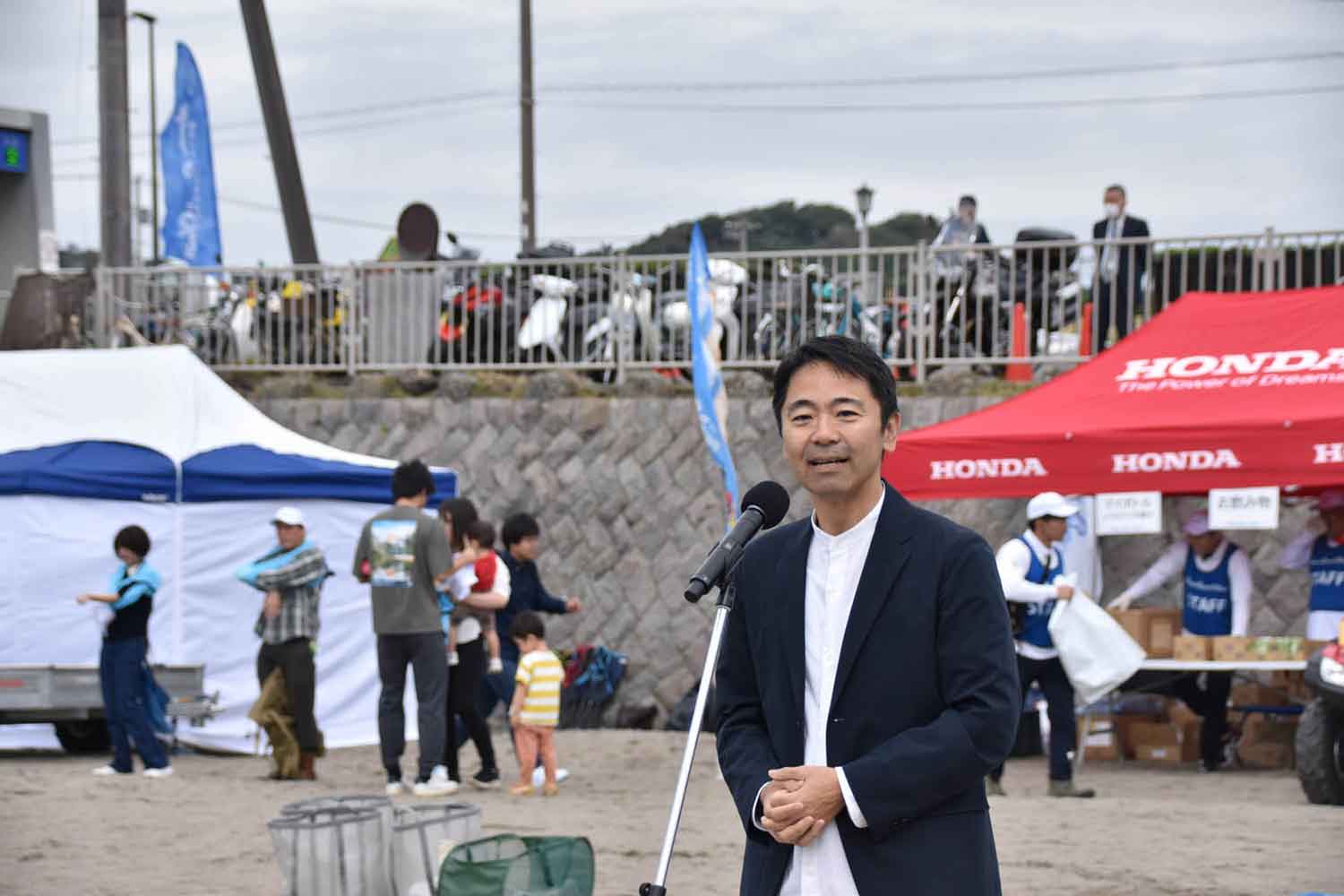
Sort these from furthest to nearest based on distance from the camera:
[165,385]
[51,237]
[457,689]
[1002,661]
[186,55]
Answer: [186,55] < [51,237] < [165,385] < [457,689] < [1002,661]

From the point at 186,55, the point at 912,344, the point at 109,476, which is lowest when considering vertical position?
the point at 109,476

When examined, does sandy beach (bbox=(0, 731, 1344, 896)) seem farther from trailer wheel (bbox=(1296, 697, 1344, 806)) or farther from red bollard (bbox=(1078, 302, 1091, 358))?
red bollard (bbox=(1078, 302, 1091, 358))

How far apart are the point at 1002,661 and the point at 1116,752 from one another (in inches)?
395

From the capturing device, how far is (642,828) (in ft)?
30.1

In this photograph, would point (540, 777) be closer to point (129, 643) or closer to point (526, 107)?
point (129, 643)

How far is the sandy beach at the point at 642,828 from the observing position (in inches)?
301

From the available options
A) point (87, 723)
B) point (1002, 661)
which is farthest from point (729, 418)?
point (1002, 661)

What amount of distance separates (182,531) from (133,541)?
4.93 ft

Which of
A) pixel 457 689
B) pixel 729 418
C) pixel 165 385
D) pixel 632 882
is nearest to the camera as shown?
pixel 632 882

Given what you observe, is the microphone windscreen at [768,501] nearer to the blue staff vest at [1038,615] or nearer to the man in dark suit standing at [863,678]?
the man in dark suit standing at [863,678]

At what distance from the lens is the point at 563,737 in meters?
13.6

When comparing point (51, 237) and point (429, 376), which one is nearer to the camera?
point (429, 376)

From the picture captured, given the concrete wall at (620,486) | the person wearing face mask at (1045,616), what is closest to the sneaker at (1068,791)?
the person wearing face mask at (1045,616)

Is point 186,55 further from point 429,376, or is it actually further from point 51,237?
point 429,376
